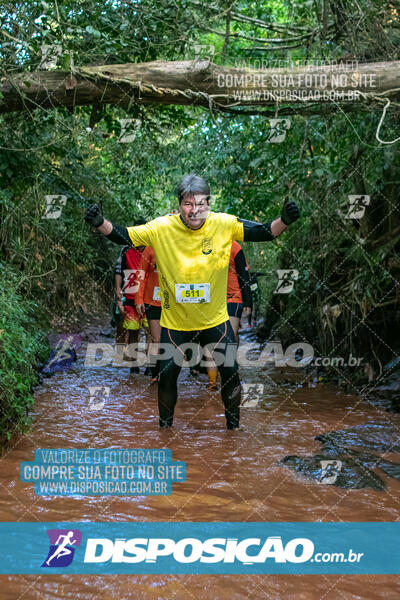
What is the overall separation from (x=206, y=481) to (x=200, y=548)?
2.89 ft

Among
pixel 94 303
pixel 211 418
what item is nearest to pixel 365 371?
pixel 211 418

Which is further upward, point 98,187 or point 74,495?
point 98,187

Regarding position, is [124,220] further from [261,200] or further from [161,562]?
[161,562]

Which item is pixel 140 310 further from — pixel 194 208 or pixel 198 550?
pixel 198 550

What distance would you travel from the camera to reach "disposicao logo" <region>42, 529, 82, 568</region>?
273cm

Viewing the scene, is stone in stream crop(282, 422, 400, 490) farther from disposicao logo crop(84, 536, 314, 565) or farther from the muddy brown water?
disposicao logo crop(84, 536, 314, 565)

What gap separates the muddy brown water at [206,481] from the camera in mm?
2543

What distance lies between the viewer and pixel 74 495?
3514mm

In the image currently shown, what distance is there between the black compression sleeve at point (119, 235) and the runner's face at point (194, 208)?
448 millimetres

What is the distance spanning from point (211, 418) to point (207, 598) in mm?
3111

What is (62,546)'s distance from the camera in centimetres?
287

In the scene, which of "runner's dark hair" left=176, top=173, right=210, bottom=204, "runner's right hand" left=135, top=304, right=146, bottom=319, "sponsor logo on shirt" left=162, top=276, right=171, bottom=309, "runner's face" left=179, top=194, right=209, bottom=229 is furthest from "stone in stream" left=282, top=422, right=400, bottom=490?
"runner's right hand" left=135, top=304, right=146, bottom=319

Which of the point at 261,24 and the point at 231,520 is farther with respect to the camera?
the point at 261,24

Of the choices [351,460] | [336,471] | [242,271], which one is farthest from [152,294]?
[336,471]
